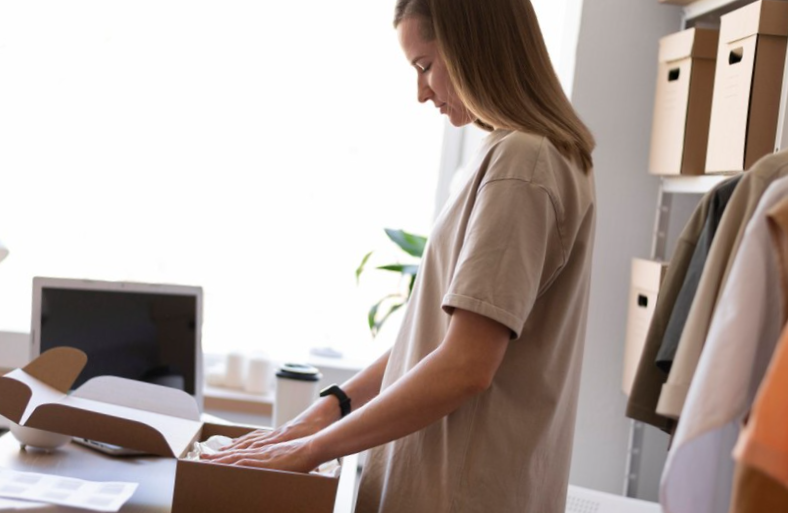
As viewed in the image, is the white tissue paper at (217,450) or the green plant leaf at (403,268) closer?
the white tissue paper at (217,450)

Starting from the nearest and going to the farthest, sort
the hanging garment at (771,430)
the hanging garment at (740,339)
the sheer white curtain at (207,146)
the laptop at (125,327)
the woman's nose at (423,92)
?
the hanging garment at (771,430) → the hanging garment at (740,339) → the woman's nose at (423,92) → the laptop at (125,327) → the sheer white curtain at (207,146)

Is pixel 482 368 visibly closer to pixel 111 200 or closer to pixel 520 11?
pixel 520 11

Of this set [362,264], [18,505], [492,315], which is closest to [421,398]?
[492,315]

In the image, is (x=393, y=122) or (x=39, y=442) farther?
(x=393, y=122)

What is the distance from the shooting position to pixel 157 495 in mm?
1359

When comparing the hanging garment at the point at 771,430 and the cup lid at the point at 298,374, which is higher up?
the hanging garment at the point at 771,430

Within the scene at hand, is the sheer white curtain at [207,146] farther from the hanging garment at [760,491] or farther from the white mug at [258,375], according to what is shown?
the hanging garment at [760,491]

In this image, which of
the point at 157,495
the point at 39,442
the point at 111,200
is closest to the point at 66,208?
the point at 111,200

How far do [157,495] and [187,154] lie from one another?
5.68ft

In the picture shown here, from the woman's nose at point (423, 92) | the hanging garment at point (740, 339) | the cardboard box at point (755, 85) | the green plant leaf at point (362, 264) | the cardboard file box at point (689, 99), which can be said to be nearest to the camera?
the hanging garment at point (740, 339)

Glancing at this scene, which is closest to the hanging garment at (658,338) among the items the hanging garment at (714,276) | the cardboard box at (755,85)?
the hanging garment at (714,276)

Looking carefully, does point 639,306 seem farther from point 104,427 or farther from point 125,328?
point 104,427

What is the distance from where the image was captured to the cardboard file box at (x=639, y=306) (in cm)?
202

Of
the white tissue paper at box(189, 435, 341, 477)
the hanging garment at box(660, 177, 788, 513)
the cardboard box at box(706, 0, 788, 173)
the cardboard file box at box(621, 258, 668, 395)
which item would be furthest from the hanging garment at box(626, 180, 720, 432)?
the cardboard file box at box(621, 258, 668, 395)
